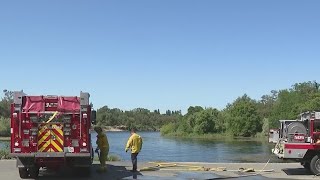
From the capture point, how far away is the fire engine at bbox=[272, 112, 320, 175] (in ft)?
62.1

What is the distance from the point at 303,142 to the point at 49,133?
9748 mm

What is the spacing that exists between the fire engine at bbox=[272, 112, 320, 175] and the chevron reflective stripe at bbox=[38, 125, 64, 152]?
8.61 metres

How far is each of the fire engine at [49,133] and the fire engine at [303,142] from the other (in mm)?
7825

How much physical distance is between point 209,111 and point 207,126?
8385mm

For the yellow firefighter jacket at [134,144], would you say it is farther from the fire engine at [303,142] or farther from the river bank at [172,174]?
the fire engine at [303,142]

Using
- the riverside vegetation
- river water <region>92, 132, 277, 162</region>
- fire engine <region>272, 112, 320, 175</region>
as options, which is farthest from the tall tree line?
fire engine <region>272, 112, 320, 175</region>

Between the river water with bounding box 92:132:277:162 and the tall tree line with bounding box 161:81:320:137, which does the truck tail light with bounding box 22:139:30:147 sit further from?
the tall tree line with bounding box 161:81:320:137

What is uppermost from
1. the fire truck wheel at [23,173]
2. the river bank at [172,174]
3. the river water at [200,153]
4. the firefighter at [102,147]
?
the firefighter at [102,147]

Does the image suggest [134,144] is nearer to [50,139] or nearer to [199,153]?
[50,139]

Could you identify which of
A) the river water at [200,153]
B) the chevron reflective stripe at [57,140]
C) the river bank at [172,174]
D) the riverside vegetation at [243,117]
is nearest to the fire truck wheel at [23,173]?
the river bank at [172,174]

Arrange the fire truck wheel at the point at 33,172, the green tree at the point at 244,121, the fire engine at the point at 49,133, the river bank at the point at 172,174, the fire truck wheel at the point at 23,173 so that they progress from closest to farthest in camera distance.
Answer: the fire engine at the point at 49,133 → the fire truck wheel at the point at 23,173 → the fire truck wheel at the point at 33,172 → the river bank at the point at 172,174 → the green tree at the point at 244,121

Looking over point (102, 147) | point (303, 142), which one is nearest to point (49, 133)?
point (102, 147)

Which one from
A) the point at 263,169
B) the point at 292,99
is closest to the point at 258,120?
the point at 292,99

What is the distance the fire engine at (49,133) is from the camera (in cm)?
1616
